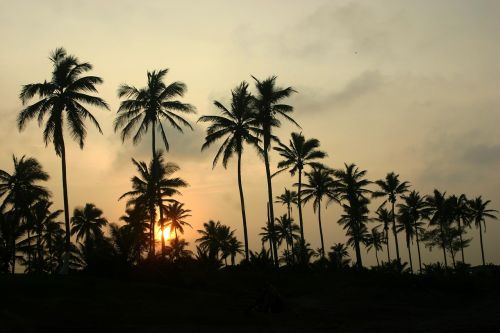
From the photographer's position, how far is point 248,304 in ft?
70.7

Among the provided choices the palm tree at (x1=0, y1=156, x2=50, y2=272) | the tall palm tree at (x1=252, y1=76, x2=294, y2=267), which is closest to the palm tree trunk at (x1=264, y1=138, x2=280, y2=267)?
the tall palm tree at (x1=252, y1=76, x2=294, y2=267)

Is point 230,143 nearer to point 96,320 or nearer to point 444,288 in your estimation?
point 444,288

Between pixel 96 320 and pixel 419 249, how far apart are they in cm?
5873

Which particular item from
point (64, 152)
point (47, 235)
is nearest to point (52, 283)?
point (64, 152)

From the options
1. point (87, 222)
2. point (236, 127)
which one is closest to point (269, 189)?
point (236, 127)

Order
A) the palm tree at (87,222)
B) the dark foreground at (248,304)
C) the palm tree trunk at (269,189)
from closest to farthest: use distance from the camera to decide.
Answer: the dark foreground at (248,304) < the palm tree trunk at (269,189) < the palm tree at (87,222)

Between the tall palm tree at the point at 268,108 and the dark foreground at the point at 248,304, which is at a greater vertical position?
the tall palm tree at the point at 268,108

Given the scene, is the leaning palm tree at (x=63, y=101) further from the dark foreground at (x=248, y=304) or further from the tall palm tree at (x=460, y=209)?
the tall palm tree at (x=460, y=209)

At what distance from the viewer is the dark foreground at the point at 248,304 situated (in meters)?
15.4

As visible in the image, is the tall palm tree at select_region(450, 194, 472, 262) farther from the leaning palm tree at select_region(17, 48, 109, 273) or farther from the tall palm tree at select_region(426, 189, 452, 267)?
the leaning palm tree at select_region(17, 48, 109, 273)

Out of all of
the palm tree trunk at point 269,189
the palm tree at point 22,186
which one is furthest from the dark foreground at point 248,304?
the palm tree at point 22,186

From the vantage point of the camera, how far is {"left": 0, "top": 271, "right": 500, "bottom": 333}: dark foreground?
50.5ft

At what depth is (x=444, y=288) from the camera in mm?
27828

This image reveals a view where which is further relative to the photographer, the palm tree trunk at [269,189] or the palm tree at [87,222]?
the palm tree at [87,222]
